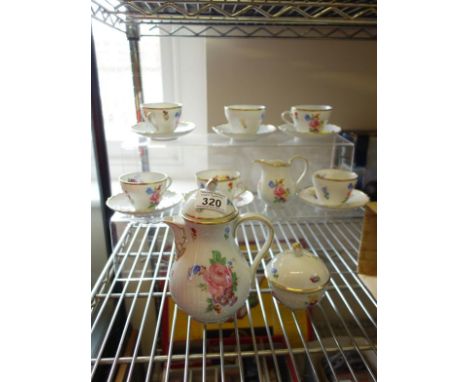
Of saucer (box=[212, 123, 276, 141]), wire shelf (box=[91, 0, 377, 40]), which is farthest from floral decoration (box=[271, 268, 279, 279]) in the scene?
wire shelf (box=[91, 0, 377, 40])

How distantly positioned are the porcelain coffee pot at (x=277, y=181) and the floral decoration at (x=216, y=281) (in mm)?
323

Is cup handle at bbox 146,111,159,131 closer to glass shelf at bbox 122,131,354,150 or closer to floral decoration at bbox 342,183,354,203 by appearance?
glass shelf at bbox 122,131,354,150

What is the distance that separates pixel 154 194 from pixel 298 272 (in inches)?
12.9

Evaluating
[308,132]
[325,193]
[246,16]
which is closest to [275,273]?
[325,193]

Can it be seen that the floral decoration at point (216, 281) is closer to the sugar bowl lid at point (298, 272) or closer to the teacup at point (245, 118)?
the sugar bowl lid at point (298, 272)

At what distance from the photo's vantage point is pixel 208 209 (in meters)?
0.57

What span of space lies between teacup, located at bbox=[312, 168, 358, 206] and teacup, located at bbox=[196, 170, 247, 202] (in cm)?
18

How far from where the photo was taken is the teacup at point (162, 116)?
789 millimetres

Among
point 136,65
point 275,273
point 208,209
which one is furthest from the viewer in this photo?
point 136,65

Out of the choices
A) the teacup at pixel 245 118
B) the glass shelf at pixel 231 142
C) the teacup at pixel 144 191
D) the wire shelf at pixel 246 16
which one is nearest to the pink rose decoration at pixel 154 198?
the teacup at pixel 144 191

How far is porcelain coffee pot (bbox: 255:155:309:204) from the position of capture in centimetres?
86

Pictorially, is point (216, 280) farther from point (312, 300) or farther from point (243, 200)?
point (243, 200)
